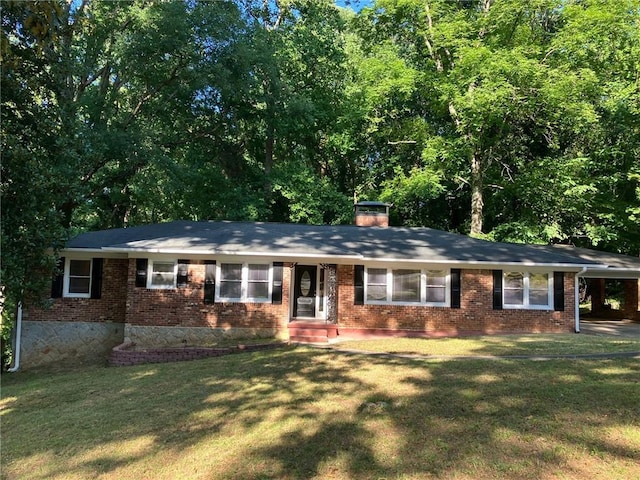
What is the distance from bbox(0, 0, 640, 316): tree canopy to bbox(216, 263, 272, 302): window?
6772mm

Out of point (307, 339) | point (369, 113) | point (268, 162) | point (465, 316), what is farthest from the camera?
point (268, 162)

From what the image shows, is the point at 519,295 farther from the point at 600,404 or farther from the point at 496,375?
the point at 600,404

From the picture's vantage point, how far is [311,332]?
43.2 ft

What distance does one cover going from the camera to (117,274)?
14.3m

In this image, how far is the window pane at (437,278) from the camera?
14.1 meters

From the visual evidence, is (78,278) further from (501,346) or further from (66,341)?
(501,346)

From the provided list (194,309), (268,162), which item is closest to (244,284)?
(194,309)

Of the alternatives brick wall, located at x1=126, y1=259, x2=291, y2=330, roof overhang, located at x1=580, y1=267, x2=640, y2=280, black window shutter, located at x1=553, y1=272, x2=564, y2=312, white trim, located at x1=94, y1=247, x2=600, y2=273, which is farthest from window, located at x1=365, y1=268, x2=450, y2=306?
roof overhang, located at x1=580, y1=267, x2=640, y2=280

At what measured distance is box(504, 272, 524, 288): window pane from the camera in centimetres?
1420

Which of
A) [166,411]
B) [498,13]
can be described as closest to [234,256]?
[166,411]

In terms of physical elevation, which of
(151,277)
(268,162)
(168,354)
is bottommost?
(168,354)

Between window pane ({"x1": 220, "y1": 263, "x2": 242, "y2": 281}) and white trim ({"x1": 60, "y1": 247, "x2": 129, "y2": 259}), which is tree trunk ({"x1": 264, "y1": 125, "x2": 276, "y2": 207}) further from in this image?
white trim ({"x1": 60, "y1": 247, "x2": 129, "y2": 259})

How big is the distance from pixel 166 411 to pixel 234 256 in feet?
23.8

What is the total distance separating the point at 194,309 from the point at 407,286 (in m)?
6.31
